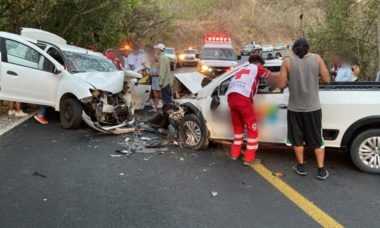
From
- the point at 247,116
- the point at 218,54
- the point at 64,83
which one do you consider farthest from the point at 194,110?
the point at 218,54

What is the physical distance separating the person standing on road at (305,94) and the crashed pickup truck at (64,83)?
405cm

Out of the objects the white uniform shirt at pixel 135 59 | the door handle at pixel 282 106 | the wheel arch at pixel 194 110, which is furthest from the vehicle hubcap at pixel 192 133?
the white uniform shirt at pixel 135 59

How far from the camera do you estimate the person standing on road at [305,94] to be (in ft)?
17.6

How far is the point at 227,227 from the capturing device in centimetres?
405

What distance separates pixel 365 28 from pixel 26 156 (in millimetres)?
12078

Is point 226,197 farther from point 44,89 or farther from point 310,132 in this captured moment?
point 44,89

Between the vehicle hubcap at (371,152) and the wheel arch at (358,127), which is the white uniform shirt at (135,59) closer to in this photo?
the wheel arch at (358,127)

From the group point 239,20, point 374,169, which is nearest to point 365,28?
point 374,169

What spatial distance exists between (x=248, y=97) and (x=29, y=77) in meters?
5.36

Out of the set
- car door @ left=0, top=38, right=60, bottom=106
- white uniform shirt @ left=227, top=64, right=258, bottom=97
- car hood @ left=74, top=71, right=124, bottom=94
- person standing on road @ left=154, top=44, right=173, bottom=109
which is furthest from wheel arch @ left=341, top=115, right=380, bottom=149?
car door @ left=0, top=38, right=60, bottom=106

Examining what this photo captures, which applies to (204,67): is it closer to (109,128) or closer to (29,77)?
(29,77)

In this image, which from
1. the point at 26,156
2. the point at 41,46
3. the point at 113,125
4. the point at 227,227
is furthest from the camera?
the point at 41,46

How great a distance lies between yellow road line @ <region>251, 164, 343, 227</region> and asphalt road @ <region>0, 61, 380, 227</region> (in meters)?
0.07

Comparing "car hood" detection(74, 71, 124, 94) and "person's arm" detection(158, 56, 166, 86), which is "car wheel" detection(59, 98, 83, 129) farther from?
"person's arm" detection(158, 56, 166, 86)
